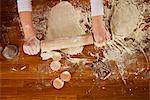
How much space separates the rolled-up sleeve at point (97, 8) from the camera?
5.14 feet

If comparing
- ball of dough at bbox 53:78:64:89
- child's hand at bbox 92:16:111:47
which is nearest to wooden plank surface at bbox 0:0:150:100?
ball of dough at bbox 53:78:64:89

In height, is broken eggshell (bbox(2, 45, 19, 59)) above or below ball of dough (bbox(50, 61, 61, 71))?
above

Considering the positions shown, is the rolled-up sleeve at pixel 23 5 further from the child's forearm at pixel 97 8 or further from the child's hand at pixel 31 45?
the child's forearm at pixel 97 8

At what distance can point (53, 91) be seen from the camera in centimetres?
164

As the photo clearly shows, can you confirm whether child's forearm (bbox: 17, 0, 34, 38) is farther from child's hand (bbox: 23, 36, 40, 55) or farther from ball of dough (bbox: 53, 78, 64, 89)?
ball of dough (bbox: 53, 78, 64, 89)

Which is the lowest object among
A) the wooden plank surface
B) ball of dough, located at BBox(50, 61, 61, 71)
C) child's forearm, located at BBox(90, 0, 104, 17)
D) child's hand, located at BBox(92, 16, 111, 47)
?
the wooden plank surface

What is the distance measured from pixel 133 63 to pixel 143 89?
0.09 metres

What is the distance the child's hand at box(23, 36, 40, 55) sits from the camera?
63.6 inches

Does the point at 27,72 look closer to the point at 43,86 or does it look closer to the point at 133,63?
the point at 43,86

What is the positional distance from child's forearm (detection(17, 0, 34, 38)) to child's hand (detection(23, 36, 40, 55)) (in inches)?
0.7

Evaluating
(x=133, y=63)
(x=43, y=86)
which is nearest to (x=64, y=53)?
(x=43, y=86)

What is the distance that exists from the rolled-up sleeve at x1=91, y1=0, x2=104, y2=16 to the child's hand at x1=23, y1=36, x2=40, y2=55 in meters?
0.22

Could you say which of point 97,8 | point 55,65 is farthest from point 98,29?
point 55,65

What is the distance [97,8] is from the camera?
157 centimetres
